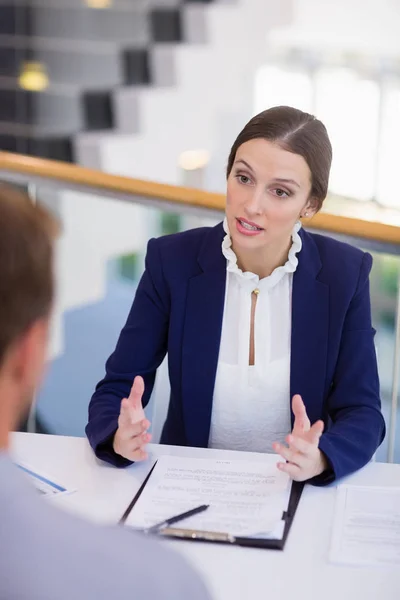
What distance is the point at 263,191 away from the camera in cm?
176

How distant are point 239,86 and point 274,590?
4499 millimetres

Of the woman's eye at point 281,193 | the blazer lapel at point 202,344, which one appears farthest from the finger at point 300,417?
the woman's eye at point 281,193

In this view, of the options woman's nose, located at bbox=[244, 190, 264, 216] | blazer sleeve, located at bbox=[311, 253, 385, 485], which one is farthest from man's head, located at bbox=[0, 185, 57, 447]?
woman's nose, located at bbox=[244, 190, 264, 216]

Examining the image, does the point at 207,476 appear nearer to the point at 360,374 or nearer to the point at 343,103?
the point at 360,374

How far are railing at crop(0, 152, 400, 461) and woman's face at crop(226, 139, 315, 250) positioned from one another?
37 cm

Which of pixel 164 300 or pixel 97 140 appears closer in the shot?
pixel 164 300

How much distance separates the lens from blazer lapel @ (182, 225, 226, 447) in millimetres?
1838

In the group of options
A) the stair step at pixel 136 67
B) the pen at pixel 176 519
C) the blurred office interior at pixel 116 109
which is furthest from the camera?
the stair step at pixel 136 67

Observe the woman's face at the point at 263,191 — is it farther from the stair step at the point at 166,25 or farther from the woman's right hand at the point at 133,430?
the stair step at the point at 166,25

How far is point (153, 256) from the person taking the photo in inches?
74.5

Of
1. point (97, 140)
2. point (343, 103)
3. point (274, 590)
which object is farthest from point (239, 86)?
point (274, 590)

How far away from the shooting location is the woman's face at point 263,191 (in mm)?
1757

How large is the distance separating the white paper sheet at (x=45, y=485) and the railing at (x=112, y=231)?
2.06ft

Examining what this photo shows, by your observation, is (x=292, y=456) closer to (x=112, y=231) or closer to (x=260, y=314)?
(x=260, y=314)
